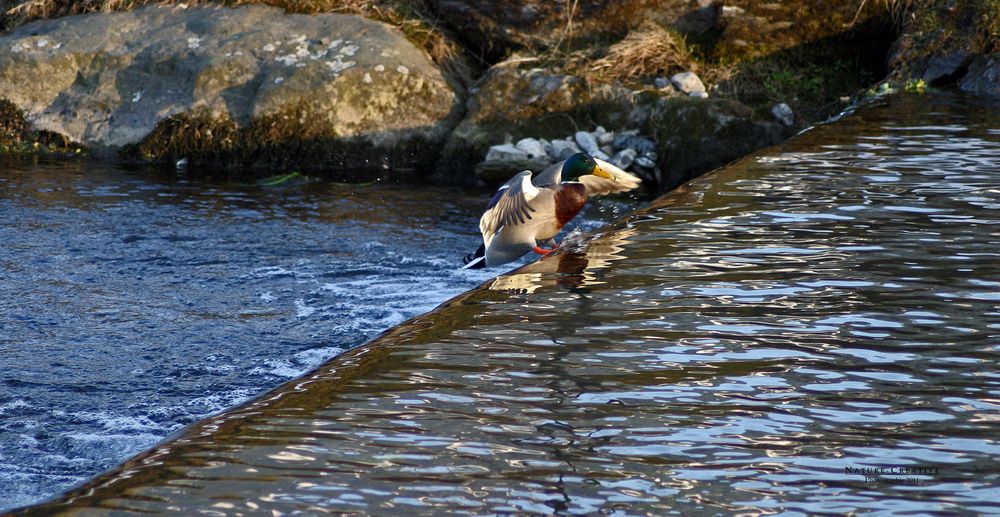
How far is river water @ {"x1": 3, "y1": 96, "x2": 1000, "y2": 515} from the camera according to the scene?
6.84 ft

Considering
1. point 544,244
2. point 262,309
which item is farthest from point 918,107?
point 262,309

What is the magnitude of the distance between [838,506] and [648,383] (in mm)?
754

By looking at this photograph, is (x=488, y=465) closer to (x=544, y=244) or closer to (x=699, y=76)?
(x=544, y=244)

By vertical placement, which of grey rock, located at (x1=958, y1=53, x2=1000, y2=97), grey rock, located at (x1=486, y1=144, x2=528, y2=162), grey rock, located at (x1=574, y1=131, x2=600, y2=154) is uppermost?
grey rock, located at (x1=958, y1=53, x2=1000, y2=97)

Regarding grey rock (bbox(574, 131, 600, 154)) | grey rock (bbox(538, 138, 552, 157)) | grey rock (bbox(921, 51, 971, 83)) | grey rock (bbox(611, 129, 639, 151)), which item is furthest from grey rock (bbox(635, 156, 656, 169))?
grey rock (bbox(921, 51, 971, 83))

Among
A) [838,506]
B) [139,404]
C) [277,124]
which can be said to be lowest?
[139,404]

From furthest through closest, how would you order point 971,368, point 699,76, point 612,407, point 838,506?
point 699,76, point 971,368, point 612,407, point 838,506

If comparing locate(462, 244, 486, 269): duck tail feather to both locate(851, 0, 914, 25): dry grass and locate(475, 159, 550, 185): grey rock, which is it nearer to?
locate(475, 159, 550, 185): grey rock

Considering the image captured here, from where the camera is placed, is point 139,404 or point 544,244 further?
point 544,244

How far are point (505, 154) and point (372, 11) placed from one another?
268 centimetres

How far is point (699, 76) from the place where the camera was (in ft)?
30.1

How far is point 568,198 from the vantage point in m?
5.61

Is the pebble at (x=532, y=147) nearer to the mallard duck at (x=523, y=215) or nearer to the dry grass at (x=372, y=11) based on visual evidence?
the dry grass at (x=372, y=11)

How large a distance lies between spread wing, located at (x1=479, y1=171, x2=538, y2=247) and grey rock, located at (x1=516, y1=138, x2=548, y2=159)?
9.43 feet
